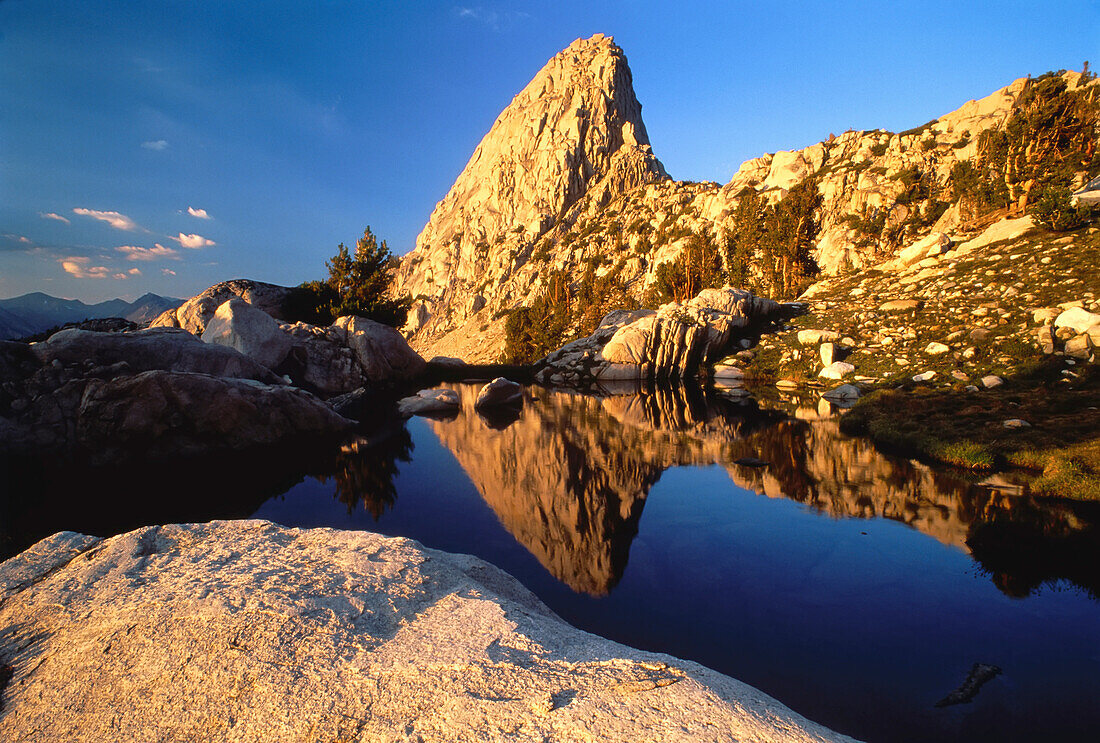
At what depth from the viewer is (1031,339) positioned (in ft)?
51.3

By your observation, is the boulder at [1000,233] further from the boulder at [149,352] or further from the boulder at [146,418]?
the boulder at [149,352]

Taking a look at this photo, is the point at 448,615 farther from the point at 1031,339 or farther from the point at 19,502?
the point at 1031,339

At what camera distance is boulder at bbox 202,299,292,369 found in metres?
20.0

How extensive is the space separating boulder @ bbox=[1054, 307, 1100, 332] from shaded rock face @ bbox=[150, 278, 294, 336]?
34169 millimetres

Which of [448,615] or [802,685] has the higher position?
[448,615]

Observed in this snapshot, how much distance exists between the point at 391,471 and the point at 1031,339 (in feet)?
71.1

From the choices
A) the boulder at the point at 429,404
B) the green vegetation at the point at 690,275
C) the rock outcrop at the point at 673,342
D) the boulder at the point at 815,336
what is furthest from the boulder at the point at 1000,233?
the boulder at the point at 429,404

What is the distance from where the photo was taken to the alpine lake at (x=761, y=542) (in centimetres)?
405

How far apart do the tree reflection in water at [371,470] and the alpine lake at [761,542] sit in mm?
87

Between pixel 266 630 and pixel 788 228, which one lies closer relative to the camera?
pixel 266 630

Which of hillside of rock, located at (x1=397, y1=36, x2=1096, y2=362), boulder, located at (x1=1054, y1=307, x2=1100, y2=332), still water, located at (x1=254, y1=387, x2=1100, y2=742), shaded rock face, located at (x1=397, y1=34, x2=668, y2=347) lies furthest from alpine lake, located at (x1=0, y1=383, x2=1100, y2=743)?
shaded rock face, located at (x1=397, y1=34, x2=668, y2=347)

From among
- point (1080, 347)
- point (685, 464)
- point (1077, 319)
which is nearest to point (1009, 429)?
point (685, 464)

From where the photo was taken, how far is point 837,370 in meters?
21.8

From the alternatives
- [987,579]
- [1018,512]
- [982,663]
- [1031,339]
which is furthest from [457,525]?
[1031,339]
